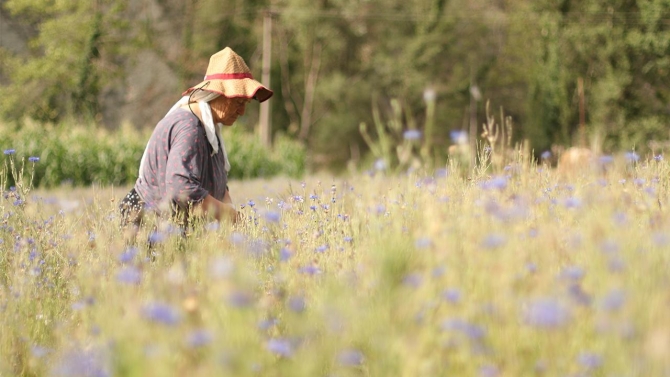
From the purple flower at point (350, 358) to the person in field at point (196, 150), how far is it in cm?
181

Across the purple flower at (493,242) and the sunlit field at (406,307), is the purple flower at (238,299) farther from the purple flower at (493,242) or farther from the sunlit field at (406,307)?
the purple flower at (493,242)

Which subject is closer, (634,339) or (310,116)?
(634,339)

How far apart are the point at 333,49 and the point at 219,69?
105 ft

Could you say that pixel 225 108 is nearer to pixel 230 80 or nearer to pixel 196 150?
pixel 230 80

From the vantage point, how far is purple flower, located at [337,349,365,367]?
7.39 ft

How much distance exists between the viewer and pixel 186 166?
4410 mm

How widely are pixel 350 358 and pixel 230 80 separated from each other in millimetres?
2725

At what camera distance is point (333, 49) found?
36094 mm

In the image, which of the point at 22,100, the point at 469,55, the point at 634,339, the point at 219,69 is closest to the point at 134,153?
the point at 22,100

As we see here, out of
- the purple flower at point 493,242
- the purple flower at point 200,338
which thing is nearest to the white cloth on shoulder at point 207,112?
the purple flower at point 493,242

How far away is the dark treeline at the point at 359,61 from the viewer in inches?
969

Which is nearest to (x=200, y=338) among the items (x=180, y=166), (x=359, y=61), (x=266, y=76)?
(x=180, y=166)

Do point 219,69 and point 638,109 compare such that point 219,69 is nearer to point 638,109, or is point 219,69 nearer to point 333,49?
point 638,109

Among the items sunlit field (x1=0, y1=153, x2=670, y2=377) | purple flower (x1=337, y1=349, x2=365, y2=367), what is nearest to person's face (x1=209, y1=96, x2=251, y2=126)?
sunlit field (x1=0, y1=153, x2=670, y2=377)
